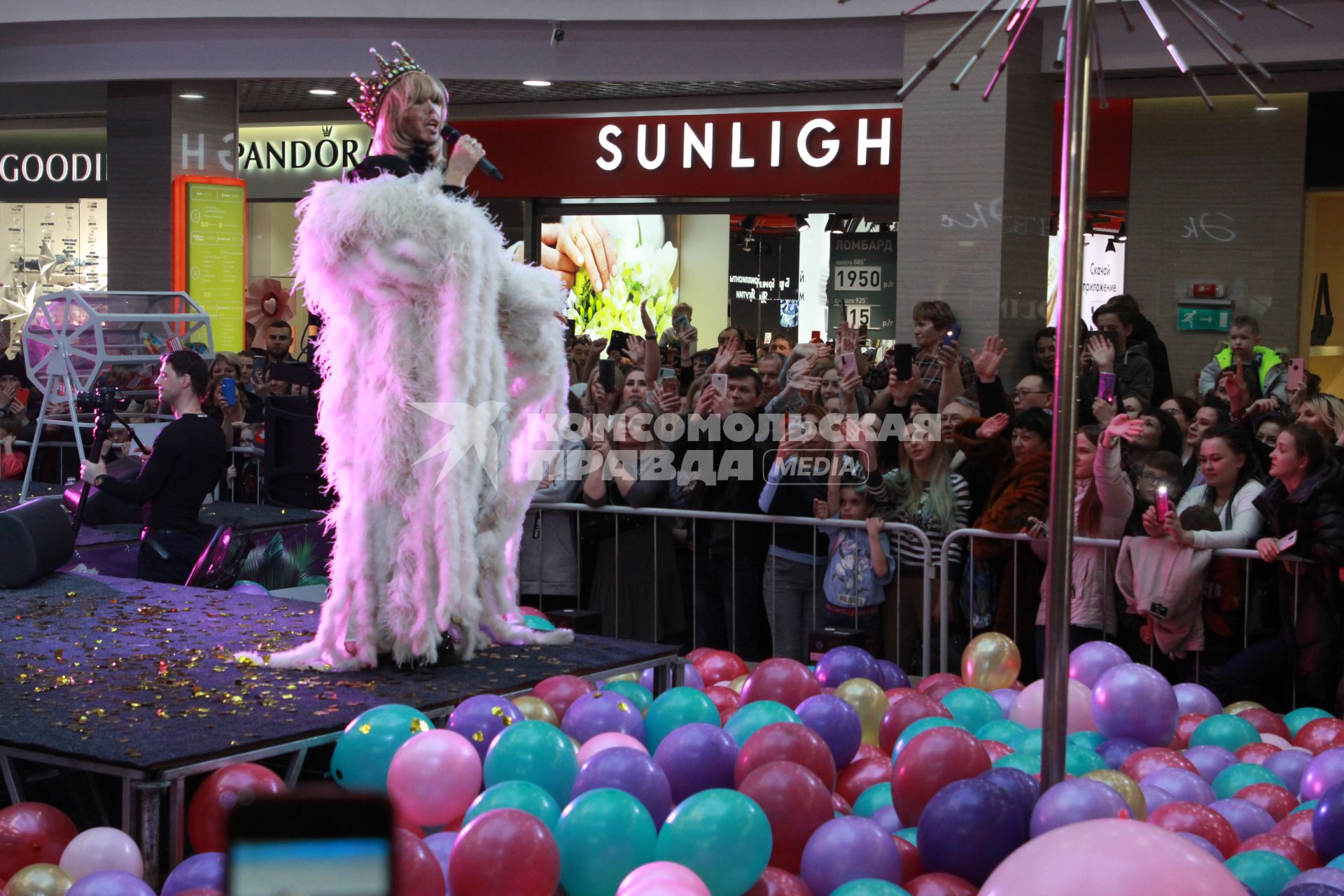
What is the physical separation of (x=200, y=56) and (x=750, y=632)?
23.2ft

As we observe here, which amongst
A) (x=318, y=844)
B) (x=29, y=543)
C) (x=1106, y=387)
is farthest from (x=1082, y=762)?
(x=29, y=543)

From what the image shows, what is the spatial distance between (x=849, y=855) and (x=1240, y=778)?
4.30ft

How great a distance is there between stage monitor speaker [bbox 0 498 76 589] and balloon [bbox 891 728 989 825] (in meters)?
3.68

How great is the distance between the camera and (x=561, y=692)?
4.05 m

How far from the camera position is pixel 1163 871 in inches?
85.4

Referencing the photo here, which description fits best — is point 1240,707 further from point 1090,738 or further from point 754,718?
point 754,718

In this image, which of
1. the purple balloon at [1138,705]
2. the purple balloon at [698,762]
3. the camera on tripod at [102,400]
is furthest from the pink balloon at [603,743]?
the camera on tripod at [102,400]

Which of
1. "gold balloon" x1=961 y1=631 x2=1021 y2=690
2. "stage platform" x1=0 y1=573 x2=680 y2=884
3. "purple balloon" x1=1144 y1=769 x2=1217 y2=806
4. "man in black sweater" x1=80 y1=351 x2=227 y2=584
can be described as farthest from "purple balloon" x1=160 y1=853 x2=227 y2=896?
"man in black sweater" x1=80 y1=351 x2=227 y2=584

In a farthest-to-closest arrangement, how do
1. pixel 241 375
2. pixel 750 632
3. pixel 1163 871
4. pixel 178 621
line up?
pixel 241 375
pixel 750 632
pixel 178 621
pixel 1163 871

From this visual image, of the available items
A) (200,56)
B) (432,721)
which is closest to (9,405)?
(200,56)

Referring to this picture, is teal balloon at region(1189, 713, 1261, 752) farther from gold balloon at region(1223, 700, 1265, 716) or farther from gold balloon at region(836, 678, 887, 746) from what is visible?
gold balloon at region(836, 678, 887, 746)

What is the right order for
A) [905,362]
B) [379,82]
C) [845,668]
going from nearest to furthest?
[379,82] → [845,668] → [905,362]

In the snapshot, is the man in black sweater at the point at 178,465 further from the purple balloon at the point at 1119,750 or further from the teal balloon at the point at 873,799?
the purple balloon at the point at 1119,750

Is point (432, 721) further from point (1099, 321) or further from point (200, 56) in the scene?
point (200, 56)
